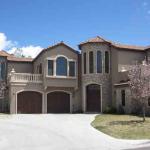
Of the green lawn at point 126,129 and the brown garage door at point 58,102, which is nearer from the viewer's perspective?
the green lawn at point 126,129

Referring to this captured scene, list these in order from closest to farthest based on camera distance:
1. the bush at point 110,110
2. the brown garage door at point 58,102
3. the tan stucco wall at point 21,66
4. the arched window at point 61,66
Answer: the bush at point 110,110
the arched window at point 61,66
the brown garage door at point 58,102
the tan stucco wall at point 21,66

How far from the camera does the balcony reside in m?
37.2

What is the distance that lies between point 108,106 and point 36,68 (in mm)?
9813

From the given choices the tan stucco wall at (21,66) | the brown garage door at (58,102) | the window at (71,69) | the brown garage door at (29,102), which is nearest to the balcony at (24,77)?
the brown garage door at (29,102)

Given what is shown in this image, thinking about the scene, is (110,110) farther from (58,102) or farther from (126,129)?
(126,129)

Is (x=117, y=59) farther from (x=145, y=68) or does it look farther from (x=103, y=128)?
(x=103, y=128)

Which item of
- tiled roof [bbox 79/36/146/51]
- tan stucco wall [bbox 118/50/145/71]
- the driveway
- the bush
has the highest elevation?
tiled roof [bbox 79/36/146/51]

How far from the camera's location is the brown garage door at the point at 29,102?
37906 millimetres

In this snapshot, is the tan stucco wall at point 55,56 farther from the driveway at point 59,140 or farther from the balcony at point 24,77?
the driveway at point 59,140

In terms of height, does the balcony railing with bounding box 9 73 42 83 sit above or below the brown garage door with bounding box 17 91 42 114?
above

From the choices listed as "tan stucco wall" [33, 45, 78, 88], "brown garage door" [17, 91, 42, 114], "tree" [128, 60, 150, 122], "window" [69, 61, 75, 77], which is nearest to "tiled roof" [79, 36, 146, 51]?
"tan stucco wall" [33, 45, 78, 88]

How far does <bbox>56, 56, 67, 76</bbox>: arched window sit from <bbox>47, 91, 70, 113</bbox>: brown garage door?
2332 mm


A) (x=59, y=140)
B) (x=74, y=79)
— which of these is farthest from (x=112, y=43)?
(x=59, y=140)

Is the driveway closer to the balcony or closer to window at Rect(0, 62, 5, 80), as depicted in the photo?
the balcony
